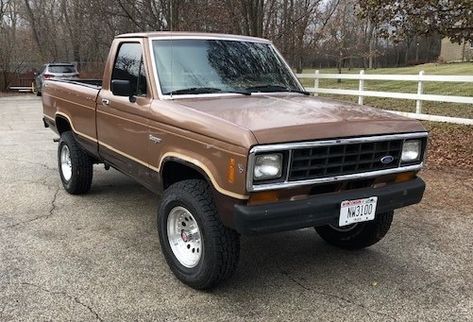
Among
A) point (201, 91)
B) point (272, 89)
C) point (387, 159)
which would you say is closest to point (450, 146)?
point (272, 89)

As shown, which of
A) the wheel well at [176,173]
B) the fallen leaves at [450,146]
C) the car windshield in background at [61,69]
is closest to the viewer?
the wheel well at [176,173]

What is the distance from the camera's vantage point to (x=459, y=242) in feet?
16.2

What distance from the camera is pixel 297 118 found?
3.61 metres

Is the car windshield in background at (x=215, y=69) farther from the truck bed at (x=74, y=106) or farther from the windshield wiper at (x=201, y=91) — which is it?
the truck bed at (x=74, y=106)

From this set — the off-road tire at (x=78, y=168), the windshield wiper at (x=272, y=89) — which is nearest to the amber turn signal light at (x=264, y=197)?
the windshield wiper at (x=272, y=89)

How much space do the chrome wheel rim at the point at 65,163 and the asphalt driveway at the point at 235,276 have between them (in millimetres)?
387

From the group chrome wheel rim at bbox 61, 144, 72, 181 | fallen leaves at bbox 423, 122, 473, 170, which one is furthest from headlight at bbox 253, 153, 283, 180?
fallen leaves at bbox 423, 122, 473, 170

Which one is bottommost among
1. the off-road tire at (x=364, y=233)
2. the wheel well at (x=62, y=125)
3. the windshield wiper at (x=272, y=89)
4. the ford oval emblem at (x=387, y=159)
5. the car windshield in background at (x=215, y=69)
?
the off-road tire at (x=364, y=233)

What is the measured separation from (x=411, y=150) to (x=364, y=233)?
0.97 m

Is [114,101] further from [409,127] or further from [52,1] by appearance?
[52,1]

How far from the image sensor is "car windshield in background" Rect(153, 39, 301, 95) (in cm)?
452

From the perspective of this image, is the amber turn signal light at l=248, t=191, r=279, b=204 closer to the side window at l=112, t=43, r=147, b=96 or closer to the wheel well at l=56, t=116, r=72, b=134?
the side window at l=112, t=43, r=147, b=96

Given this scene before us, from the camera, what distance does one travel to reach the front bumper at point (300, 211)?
3.32 meters

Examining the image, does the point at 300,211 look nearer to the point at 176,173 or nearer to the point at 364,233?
the point at 176,173
